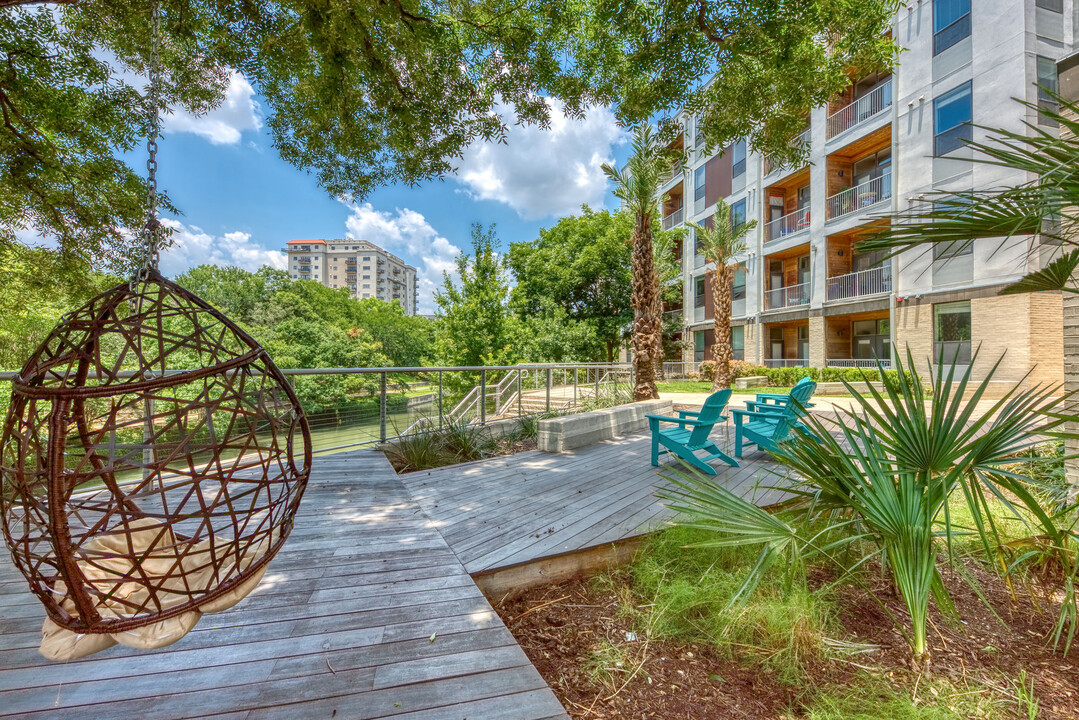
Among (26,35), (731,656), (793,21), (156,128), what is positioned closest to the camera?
(156,128)

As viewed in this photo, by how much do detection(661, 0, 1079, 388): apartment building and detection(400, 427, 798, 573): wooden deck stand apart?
561 cm

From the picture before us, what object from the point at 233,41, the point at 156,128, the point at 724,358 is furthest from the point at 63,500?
the point at 724,358

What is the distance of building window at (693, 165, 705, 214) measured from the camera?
2261cm

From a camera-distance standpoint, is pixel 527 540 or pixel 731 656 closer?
pixel 731 656

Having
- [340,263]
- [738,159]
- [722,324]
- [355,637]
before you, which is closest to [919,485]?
[355,637]

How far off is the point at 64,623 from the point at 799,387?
6216mm

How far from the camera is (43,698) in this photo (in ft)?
5.43

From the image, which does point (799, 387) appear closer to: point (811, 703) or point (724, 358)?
point (811, 703)

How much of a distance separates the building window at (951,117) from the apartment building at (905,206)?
34mm

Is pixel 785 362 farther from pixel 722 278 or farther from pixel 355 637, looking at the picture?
pixel 355 637

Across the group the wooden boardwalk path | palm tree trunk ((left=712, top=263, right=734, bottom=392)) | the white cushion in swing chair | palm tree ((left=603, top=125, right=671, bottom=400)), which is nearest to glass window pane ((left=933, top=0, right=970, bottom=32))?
palm tree trunk ((left=712, top=263, right=734, bottom=392))

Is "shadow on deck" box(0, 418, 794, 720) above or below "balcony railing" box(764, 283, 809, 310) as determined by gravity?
below

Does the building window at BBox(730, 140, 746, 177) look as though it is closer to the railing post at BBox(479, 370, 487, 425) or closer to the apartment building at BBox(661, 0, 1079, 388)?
the apartment building at BBox(661, 0, 1079, 388)

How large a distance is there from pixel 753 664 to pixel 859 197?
705 inches
